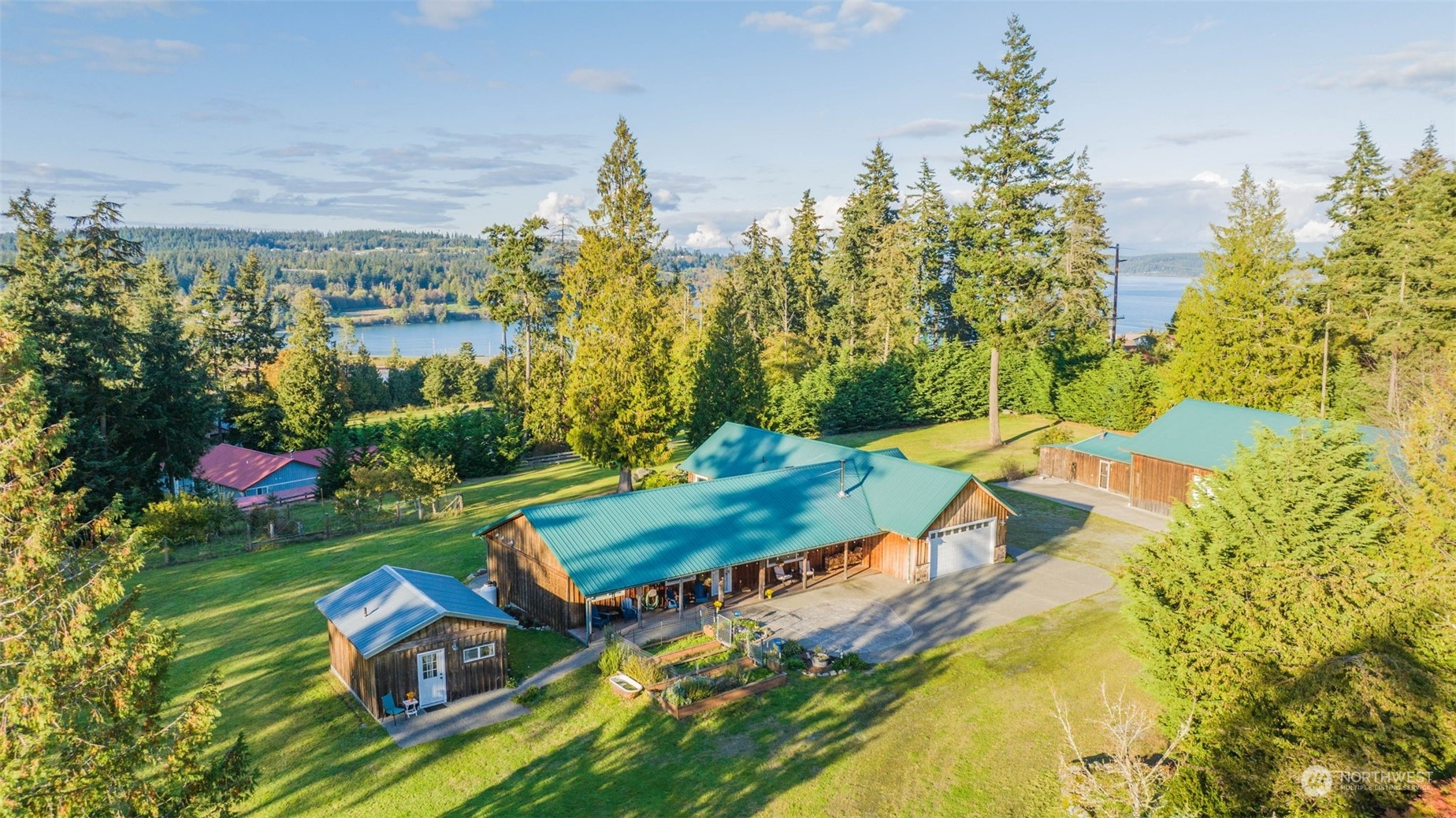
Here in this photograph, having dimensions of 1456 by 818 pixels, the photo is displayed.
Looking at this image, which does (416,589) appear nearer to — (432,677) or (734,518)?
A: (432,677)

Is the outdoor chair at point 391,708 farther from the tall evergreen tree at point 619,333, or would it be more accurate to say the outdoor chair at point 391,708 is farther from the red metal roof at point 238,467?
the red metal roof at point 238,467

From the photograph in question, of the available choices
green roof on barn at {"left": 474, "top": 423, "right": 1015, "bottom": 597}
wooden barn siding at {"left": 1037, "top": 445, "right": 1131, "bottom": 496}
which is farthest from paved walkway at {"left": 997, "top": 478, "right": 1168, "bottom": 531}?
green roof on barn at {"left": 474, "top": 423, "right": 1015, "bottom": 597}

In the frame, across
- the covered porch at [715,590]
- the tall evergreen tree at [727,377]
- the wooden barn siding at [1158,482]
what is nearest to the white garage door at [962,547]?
the covered porch at [715,590]

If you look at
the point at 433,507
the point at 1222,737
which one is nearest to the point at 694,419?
the point at 433,507

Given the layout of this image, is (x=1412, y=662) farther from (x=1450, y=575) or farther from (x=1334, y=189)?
(x=1334, y=189)

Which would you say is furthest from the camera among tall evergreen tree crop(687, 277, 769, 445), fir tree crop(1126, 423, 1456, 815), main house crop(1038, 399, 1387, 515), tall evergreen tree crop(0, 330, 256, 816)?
tall evergreen tree crop(687, 277, 769, 445)

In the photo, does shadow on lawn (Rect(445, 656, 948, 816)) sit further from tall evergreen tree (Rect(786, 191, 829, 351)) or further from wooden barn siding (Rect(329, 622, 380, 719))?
tall evergreen tree (Rect(786, 191, 829, 351))
